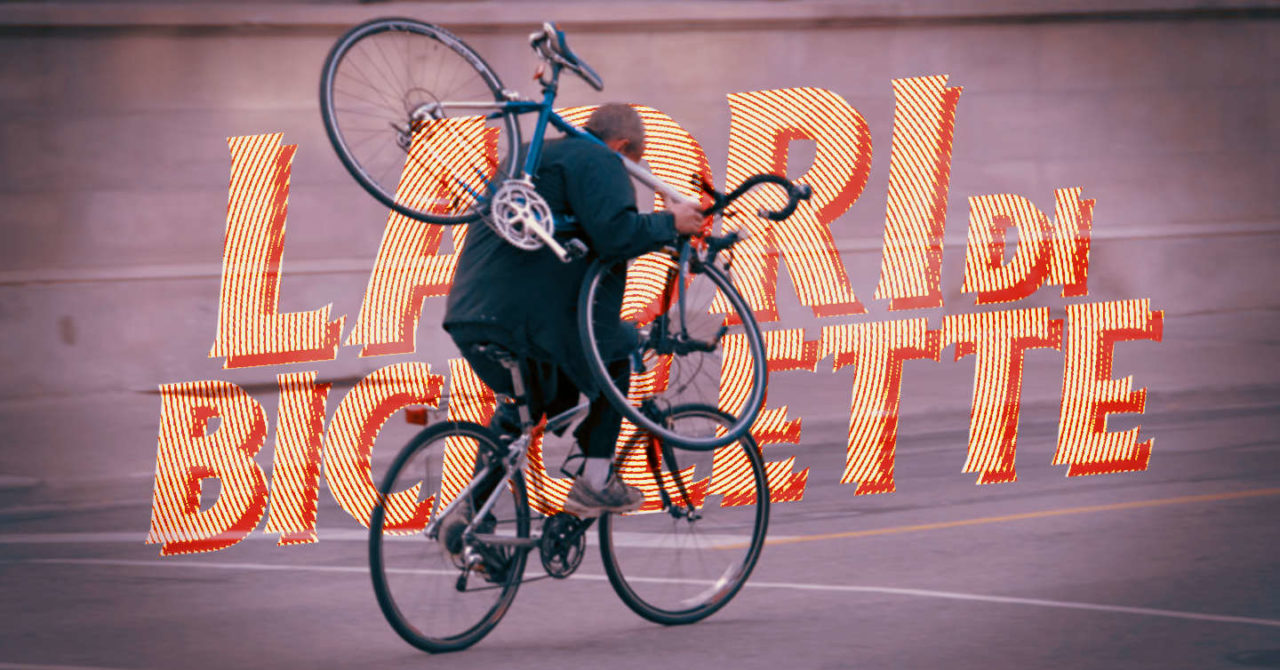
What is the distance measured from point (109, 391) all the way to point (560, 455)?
15.1ft

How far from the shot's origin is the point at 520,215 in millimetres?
6000

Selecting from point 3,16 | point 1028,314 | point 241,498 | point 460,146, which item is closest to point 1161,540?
point 460,146

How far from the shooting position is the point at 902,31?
16.1 meters

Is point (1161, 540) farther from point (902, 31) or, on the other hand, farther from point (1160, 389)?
point (902, 31)

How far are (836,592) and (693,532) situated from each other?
0.70 m

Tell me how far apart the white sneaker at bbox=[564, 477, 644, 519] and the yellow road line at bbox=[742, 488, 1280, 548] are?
1.93 m

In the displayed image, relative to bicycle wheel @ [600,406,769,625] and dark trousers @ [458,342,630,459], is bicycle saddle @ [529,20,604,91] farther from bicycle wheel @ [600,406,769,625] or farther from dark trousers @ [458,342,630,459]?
bicycle wheel @ [600,406,769,625]

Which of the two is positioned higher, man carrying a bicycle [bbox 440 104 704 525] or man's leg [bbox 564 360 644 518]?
man carrying a bicycle [bbox 440 104 704 525]

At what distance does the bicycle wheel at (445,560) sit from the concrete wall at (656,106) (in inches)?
194

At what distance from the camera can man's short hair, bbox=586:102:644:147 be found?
21.1 feet

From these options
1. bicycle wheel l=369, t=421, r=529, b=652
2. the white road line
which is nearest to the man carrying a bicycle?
bicycle wheel l=369, t=421, r=529, b=652

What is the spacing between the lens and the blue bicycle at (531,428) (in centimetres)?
611

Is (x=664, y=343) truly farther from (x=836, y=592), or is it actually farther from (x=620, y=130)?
(x=836, y=592)
